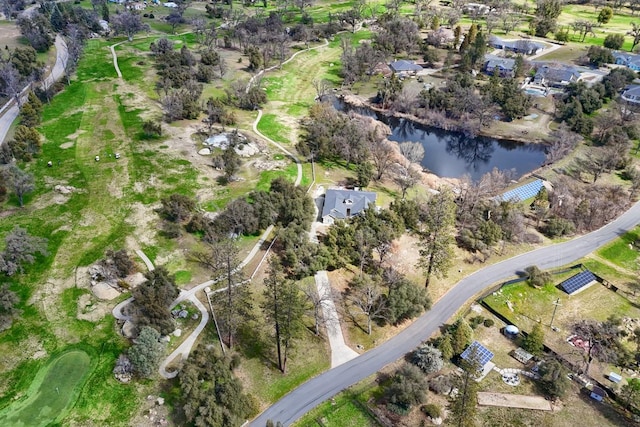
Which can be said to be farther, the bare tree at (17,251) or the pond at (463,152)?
the pond at (463,152)

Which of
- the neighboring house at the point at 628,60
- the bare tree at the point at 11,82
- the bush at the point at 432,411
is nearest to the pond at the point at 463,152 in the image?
the bush at the point at 432,411

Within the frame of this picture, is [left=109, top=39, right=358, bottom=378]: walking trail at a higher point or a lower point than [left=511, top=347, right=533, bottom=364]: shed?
higher

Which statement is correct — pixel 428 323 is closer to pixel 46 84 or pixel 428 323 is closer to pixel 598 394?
pixel 598 394

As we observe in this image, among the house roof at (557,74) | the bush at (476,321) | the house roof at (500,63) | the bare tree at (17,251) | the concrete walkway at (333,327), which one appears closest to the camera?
the concrete walkway at (333,327)

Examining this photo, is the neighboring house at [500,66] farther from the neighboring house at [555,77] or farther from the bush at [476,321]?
the bush at [476,321]

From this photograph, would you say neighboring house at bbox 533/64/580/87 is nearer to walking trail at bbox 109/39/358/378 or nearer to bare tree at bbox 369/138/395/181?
bare tree at bbox 369/138/395/181

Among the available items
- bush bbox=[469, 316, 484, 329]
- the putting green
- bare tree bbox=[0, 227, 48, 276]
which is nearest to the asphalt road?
bush bbox=[469, 316, 484, 329]
